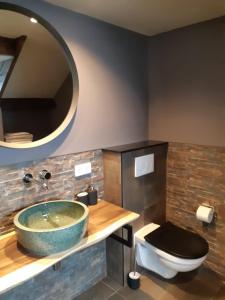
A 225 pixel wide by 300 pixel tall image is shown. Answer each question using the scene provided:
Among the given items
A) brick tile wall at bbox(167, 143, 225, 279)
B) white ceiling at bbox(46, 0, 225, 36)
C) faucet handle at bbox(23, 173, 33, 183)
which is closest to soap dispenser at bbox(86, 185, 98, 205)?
faucet handle at bbox(23, 173, 33, 183)

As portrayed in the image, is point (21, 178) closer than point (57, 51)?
Yes

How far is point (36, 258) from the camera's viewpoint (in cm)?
115

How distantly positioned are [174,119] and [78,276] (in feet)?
5.20

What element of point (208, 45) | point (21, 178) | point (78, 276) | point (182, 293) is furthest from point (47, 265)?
point (208, 45)

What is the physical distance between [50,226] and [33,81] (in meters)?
1.07

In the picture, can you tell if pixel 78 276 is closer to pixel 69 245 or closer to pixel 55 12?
pixel 69 245

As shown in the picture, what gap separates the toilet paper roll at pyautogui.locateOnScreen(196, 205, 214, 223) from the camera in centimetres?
196

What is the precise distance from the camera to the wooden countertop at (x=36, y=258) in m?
1.04

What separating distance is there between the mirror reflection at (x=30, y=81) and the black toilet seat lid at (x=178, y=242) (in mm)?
1212

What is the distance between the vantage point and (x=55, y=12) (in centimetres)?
151

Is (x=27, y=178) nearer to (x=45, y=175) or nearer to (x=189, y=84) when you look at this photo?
(x=45, y=175)

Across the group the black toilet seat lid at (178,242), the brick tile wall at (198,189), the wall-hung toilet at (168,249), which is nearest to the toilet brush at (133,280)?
the wall-hung toilet at (168,249)

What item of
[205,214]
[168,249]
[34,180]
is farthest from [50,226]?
[205,214]

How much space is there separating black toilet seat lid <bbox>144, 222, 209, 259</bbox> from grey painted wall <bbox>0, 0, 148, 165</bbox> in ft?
2.81
